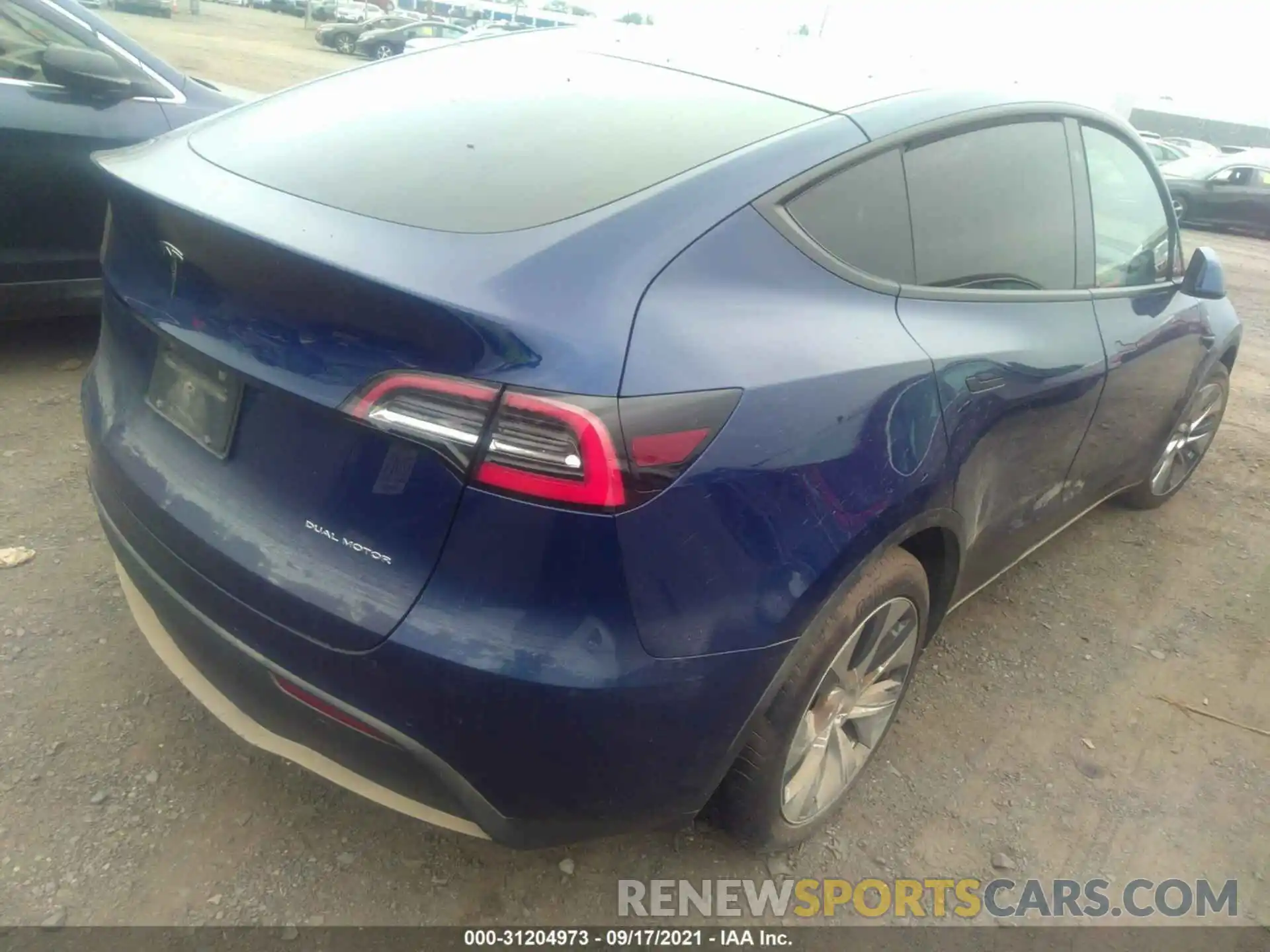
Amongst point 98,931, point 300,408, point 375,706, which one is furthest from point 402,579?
point 98,931

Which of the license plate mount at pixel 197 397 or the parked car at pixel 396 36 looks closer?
the license plate mount at pixel 197 397

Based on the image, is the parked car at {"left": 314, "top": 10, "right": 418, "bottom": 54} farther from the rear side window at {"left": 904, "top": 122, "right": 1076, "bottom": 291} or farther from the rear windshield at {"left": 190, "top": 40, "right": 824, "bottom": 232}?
the rear side window at {"left": 904, "top": 122, "right": 1076, "bottom": 291}

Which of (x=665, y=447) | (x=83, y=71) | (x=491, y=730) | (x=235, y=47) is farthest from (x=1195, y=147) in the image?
(x=491, y=730)

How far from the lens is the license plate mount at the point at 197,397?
1.75 m

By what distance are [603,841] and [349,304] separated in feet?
4.62

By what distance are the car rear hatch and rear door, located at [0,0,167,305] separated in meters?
1.85

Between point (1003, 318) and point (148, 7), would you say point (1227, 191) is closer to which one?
point (1003, 318)

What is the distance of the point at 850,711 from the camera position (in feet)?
7.47

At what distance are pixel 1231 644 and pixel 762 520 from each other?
8.62 feet

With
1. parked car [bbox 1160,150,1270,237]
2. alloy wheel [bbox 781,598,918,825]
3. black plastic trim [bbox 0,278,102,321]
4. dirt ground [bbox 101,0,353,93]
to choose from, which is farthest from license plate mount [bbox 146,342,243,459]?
parked car [bbox 1160,150,1270,237]

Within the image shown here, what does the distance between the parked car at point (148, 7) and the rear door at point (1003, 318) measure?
32273 mm

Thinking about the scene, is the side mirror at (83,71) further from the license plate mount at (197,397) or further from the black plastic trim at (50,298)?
the license plate mount at (197,397)

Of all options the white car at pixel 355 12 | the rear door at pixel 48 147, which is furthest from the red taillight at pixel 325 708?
the white car at pixel 355 12

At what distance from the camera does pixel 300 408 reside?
5.34 ft
